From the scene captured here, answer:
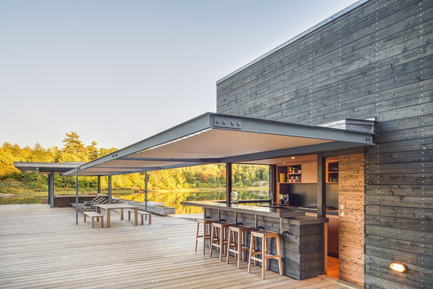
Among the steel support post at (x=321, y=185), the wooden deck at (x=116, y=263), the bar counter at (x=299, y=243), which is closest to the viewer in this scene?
the wooden deck at (x=116, y=263)

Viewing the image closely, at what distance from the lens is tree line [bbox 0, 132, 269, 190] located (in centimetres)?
2978

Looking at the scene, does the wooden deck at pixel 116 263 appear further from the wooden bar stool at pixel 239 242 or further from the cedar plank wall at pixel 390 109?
the cedar plank wall at pixel 390 109

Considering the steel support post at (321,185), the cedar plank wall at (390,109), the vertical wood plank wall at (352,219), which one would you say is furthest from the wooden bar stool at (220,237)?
the cedar plank wall at (390,109)

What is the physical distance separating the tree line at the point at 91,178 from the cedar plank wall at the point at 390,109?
2937cm

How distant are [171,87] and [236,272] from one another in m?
27.5

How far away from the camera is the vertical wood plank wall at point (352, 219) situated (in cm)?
460

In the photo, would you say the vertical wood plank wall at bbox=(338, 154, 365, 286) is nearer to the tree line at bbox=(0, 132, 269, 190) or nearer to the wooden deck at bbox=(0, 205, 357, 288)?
the wooden deck at bbox=(0, 205, 357, 288)

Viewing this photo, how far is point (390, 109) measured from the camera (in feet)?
13.9

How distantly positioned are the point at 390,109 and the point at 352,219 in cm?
170

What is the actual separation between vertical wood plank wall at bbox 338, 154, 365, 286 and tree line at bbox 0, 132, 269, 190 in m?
29.3

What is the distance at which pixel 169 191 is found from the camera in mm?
37219

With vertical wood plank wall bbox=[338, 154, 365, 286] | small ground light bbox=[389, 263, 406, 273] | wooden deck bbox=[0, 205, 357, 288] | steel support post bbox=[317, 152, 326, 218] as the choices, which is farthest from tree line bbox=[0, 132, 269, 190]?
small ground light bbox=[389, 263, 406, 273]

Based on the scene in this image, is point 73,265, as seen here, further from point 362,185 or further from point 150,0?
point 150,0

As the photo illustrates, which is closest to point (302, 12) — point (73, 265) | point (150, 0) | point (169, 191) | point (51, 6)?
point (150, 0)
